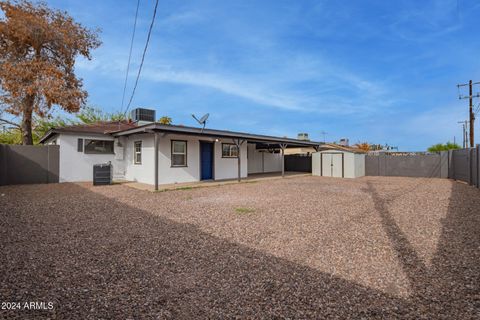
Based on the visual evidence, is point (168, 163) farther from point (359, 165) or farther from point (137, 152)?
point (359, 165)

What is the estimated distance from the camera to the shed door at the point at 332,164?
1700cm

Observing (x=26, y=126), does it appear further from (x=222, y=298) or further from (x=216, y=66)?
(x=222, y=298)

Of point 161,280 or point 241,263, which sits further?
point 241,263

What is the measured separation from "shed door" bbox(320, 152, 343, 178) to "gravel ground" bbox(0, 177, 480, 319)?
35.1ft

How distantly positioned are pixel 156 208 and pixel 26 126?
12.6 metres

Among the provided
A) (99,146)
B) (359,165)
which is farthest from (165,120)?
(359,165)

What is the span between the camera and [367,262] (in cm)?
332

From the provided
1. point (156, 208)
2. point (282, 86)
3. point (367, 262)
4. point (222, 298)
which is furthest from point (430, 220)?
point (282, 86)

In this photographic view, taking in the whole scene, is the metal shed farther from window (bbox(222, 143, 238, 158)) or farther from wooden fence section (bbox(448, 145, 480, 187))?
window (bbox(222, 143, 238, 158))

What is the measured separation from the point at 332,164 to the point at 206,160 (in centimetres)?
918

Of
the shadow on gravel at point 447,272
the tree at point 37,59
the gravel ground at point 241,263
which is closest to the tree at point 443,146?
the gravel ground at point 241,263

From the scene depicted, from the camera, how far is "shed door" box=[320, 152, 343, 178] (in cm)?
1700

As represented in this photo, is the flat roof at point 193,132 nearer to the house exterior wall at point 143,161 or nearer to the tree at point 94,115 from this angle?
Result: the house exterior wall at point 143,161

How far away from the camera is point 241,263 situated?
3.30m
